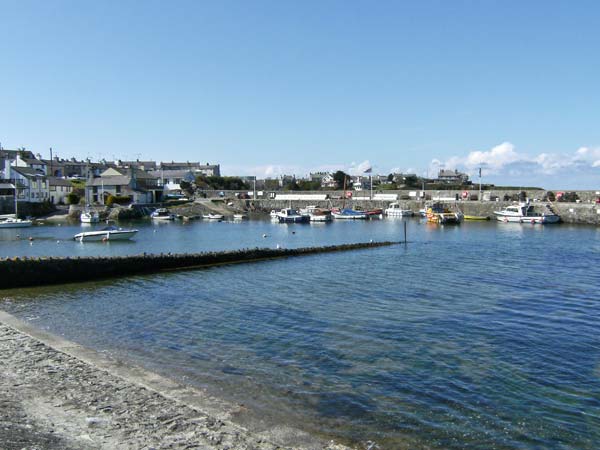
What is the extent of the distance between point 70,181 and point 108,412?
121 metres

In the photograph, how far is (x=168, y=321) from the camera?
2070 cm

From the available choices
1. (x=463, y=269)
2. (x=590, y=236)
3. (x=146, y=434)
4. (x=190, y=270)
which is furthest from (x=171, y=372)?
(x=590, y=236)

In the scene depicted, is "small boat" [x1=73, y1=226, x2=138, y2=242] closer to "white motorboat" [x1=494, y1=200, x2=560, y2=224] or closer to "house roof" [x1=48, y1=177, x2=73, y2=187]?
"house roof" [x1=48, y1=177, x2=73, y2=187]

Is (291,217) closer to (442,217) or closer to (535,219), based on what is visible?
(442,217)

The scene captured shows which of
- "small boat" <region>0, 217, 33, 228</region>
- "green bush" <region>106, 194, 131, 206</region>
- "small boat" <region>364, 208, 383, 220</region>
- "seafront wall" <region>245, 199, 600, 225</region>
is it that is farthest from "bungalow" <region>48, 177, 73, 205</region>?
"small boat" <region>364, 208, 383, 220</region>

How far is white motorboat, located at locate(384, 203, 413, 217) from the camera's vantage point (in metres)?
102

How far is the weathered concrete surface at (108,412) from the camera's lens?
948 cm

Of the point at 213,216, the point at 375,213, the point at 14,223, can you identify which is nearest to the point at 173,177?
the point at 213,216

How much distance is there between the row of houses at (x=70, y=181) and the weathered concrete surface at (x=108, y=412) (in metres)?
92.2

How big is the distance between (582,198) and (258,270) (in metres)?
81.5

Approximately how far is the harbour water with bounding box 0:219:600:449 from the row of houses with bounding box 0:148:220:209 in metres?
78.2

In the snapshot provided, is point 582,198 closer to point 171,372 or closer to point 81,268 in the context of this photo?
point 81,268

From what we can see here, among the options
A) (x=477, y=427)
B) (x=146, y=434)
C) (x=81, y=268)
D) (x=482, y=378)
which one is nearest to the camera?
(x=146, y=434)

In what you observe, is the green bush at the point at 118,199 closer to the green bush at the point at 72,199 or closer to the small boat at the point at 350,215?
the green bush at the point at 72,199
